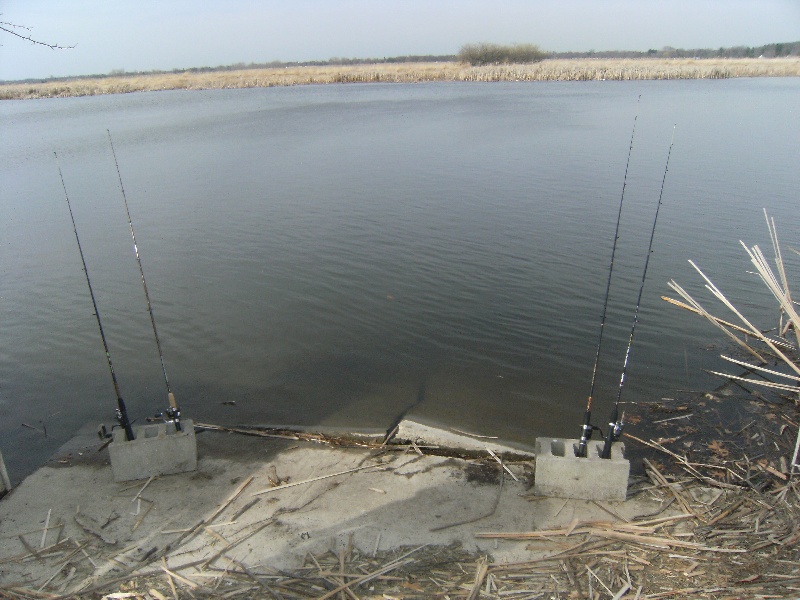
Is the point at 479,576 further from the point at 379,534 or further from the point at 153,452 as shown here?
the point at 153,452

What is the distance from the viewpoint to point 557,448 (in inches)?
167

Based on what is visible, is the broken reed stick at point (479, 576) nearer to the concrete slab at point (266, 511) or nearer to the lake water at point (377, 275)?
the concrete slab at point (266, 511)

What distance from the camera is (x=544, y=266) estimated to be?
9.13 meters

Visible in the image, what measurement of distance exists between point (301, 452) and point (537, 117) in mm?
22433

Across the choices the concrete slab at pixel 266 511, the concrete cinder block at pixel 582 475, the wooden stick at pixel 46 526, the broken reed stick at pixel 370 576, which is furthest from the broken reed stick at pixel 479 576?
the wooden stick at pixel 46 526

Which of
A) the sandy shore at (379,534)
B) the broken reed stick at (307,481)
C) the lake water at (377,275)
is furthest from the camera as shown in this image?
the lake water at (377,275)

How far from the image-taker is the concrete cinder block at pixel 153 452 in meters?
4.38

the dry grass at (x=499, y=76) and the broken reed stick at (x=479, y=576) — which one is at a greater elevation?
the dry grass at (x=499, y=76)

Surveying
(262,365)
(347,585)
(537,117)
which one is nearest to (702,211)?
(262,365)

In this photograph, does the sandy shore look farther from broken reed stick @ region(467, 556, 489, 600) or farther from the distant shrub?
the distant shrub

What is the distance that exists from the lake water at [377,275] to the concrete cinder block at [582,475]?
1580mm

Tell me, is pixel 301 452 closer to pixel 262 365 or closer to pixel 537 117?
pixel 262 365

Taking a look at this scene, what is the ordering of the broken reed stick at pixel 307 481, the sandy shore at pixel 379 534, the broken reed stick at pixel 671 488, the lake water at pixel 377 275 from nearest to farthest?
the sandy shore at pixel 379 534 → the broken reed stick at pixel 671 488 → the broken reed stick at pixel 307 481 → the lake water at pixel 377 275

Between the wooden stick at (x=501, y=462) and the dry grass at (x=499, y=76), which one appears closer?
the wooden stick at (x=501, y=462)
